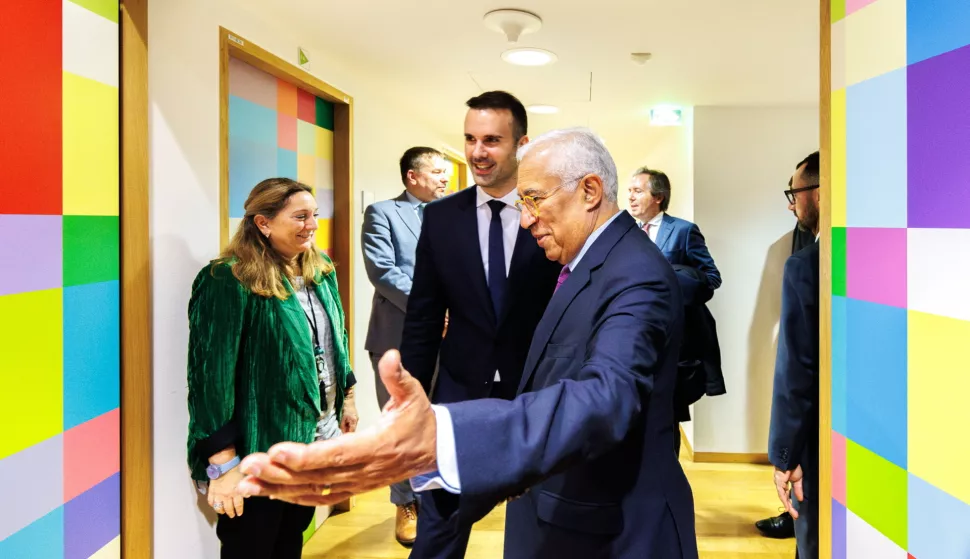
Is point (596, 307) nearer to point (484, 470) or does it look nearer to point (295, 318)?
point (484, 470)

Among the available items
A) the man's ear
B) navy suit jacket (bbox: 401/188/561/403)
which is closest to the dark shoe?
navy suit jacket (bbox: 401/188/561/403)

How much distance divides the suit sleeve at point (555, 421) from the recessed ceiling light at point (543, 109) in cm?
406

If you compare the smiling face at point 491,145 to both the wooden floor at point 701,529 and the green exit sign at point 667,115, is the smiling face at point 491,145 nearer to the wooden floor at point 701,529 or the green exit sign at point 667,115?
the wooden floor at point 701,529

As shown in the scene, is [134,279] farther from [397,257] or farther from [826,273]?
[826,273]

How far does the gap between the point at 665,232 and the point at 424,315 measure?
1832 millimetres

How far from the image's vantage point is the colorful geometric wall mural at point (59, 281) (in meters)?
1.32

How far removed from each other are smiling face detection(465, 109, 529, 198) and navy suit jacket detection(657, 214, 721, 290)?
1.56m

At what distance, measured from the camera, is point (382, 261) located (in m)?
3.19

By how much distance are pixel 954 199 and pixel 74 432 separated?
1.91 metres

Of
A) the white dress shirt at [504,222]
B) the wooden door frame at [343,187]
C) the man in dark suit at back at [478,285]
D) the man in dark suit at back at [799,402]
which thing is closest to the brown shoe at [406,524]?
the wooden door frame at [343,187]

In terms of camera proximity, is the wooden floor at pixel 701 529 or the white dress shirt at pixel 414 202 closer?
the wooden floor at pixel 701 529

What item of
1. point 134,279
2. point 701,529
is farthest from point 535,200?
point 701,529

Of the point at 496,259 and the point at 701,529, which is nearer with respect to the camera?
the point at 496,259

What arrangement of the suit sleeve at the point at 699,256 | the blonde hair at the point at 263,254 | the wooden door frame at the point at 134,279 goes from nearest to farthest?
the wooden door frame at the point at 134,279 → the blonde hair at the point at 263,254 → the suit sleeve at the point at 699,256
